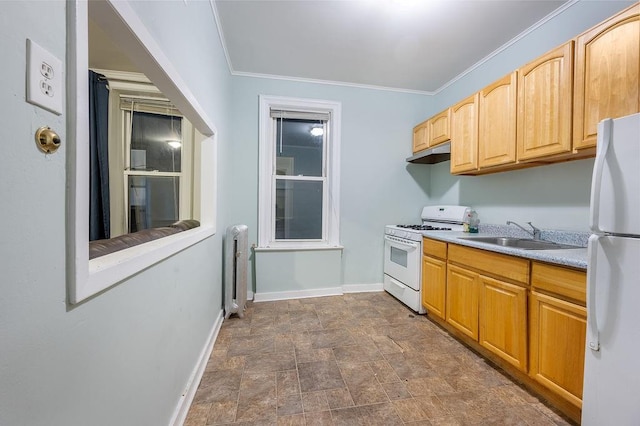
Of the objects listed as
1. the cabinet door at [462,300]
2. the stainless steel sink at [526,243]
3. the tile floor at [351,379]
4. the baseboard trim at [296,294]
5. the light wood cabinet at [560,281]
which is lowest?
the tile floor at [351,379]

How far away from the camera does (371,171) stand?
348 cm

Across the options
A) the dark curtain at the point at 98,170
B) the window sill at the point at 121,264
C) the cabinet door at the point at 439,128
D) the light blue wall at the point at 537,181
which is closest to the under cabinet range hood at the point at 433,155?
the cabinet door at the point at 439,128

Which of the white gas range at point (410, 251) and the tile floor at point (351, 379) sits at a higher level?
the white gas range at point (410, 251)

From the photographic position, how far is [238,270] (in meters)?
2.60

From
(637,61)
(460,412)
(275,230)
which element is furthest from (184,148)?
(637,61)

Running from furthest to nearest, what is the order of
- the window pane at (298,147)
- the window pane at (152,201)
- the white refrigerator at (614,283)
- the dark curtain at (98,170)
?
1. the window pane at (298,147)
2. the window pane at (152,201)
3. the dark curtain at (98,170)
4. the white refrigerator at (614,283)

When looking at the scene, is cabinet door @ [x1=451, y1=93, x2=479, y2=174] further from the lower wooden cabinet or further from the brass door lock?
the brass door lock

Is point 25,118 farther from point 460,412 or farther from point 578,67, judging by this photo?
point 578,67

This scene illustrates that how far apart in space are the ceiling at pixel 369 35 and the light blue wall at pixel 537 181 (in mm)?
155

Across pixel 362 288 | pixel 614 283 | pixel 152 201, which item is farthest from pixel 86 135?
pixel 362 288

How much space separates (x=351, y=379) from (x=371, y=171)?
8.23 ft

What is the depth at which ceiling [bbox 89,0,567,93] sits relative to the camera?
2.05 meters

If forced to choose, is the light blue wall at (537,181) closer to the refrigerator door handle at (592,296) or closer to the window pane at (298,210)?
the refrigerator door handle at (592,296)

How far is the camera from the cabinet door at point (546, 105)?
167 centimetres
